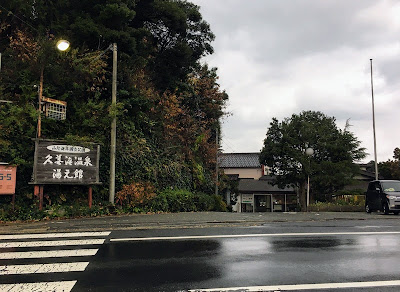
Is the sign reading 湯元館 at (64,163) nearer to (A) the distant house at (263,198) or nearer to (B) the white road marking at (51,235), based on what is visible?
(B) the white road marking at (51,235)

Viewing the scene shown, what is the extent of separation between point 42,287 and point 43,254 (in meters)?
2.06

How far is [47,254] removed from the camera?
6.48 meters

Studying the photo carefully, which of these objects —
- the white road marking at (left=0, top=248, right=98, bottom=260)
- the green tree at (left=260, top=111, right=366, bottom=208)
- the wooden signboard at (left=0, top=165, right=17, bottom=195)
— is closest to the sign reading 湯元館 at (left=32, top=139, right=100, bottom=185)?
the wooden signboard at (left=0, top=165, right=17, bottom=195)

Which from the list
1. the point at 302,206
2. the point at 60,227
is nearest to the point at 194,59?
the point at 302,206

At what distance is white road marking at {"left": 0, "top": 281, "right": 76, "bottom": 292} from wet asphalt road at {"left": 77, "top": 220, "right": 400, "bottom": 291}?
161mm

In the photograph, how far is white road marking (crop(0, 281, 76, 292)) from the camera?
178 inches

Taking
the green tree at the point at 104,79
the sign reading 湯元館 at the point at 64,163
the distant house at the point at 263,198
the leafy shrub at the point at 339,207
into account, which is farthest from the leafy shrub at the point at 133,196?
the distant house at the point at 263,198

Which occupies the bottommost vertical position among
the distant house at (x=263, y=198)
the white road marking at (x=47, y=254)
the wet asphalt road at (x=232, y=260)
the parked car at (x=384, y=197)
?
the distant house at (x=263, y=198)

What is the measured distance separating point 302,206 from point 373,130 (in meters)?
8.28

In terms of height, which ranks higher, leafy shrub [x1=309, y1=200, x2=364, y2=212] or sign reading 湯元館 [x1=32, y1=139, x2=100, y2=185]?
sign reading 湯元館 [x1=32, y1=139, x2=100, y2=185]

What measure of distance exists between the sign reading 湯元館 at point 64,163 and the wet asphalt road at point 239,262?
477 cm

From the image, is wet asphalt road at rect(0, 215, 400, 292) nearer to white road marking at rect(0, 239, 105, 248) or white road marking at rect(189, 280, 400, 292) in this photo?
white road marking at rect(189, 280, 400, 292)

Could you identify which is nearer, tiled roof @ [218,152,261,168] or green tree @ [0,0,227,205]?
green tree @ [0,0,227,205]

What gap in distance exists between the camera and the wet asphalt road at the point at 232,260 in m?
4.86
